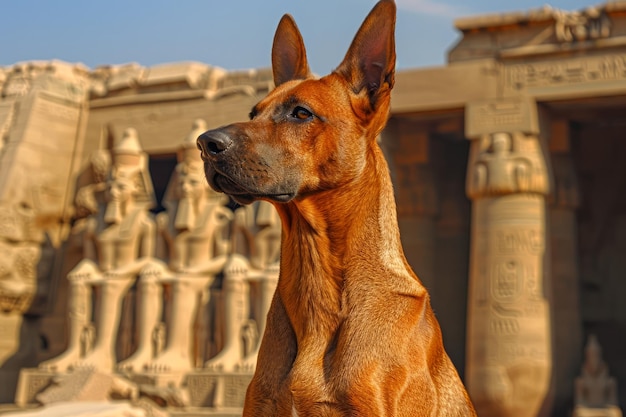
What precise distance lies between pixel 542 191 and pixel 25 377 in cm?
786

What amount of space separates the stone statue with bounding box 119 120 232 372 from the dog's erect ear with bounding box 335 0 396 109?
11400mm

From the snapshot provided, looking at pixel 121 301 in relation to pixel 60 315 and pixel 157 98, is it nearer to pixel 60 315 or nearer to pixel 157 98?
pixel 60 315

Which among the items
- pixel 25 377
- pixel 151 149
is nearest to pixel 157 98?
pixel 151 149

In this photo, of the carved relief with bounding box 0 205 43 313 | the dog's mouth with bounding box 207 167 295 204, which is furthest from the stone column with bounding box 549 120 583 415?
the dog's mouth with bounding box 207 167 295 204

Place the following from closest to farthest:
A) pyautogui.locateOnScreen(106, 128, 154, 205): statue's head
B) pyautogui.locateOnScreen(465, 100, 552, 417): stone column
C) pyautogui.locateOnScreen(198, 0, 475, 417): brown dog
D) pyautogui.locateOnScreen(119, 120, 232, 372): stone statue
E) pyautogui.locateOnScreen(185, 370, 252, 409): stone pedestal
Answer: pyautogui.locateOnScreen(198, 0, 475, 417): brown dog, pyautogui.locateOnScreen(465, 100, 552, 417): stone column, pyautogui.locateOnScreen(185, 370, 252, 409): stone pedestal, pyautogui.locateOnScreen(119, 120, 232, 372): stone statue, pyautogui.locateOnScreen(106, 128, 154, 205): statue's head

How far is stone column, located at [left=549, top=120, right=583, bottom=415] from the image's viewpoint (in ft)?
45.6

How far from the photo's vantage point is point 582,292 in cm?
1535

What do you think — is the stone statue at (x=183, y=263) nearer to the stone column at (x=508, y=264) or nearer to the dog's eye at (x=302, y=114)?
the stone column at (x=508, y=264)

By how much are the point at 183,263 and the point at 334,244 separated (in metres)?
12.1

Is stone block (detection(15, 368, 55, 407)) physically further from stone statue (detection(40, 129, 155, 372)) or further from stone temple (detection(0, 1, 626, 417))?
stone statue (detection(40, 129, 155, 372))

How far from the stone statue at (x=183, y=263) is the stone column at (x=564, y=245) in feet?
15.5

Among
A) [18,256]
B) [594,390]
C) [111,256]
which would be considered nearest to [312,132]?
[594,390]

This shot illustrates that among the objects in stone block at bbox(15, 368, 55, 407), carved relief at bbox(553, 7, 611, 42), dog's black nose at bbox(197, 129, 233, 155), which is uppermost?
carved relief at bbox(553, 7, 611, 42)

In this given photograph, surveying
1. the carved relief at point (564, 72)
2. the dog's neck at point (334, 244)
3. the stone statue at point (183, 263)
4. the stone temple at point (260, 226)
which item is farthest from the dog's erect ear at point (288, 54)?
the stone statue at point (183, 263)
